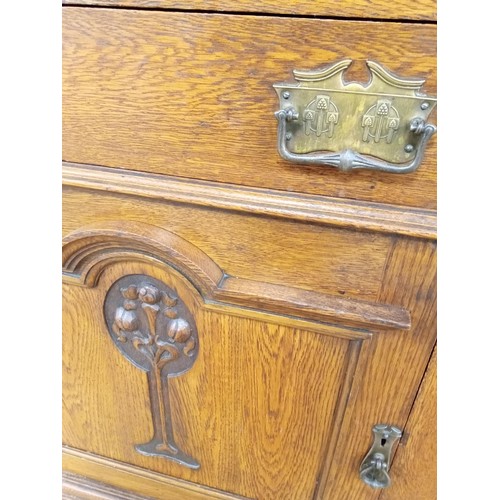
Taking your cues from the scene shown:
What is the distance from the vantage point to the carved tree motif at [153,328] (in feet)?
1.59

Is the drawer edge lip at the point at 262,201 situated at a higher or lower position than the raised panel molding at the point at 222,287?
higher

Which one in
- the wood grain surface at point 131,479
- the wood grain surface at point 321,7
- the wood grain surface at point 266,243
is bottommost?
the wood grain surface at point 131,479

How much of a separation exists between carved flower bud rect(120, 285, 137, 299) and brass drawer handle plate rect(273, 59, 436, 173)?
23 centimetres

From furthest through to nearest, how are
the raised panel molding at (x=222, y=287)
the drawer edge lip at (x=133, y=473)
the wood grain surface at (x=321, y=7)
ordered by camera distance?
the drawer edge lip at (x=133, y=473) → the raised panel molding at (x=222, y=287) → the wood grain surface at (x=321, y=7)

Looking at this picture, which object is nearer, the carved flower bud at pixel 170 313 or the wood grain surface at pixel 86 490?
the carved flower bud at pixel 170 313

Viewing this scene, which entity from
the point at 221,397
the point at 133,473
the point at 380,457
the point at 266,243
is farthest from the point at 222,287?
the point at 133,473

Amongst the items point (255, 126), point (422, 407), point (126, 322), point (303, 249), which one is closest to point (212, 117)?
point (255, 126)

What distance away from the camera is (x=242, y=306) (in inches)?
17.8

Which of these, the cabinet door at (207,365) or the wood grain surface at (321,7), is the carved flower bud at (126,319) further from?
the wood grain surface at (321,7)

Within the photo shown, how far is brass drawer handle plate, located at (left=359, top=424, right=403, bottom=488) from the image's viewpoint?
500 millimetres

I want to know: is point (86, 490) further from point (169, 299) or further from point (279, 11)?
point (279, 11)

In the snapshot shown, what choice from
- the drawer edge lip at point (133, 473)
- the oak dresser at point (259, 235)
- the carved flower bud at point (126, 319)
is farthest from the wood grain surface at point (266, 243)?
the drawer edge lip at point (133, 473)

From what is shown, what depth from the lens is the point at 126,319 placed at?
19.9 inches

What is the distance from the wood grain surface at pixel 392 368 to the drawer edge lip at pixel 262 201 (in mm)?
24
